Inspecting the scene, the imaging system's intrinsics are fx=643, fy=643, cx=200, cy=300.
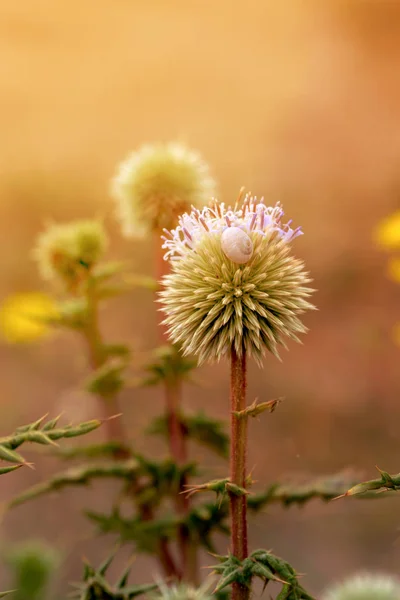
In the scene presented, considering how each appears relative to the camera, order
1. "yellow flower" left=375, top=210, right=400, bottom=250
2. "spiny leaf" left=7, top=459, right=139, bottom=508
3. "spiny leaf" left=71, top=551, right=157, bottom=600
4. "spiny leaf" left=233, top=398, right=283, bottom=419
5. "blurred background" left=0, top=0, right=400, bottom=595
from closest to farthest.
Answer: "spiny leaf" left=233, top=398, right=283, bottom=419 → "spiny leaf" left=71, top=551, right=157, bottom=600 → "spiny leaf" left=7, top=459, right=139, bottom=508 → "yellow flower" left=375, top=210, right=400, bottom=250 → "blurred background" left=0, top=0, right=400, bottom=595

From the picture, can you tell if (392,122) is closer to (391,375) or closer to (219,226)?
(391,375)

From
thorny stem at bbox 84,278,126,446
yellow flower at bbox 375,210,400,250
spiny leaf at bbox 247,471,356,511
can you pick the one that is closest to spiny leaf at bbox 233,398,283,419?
spiny leaf at bbox 247,471,356,511

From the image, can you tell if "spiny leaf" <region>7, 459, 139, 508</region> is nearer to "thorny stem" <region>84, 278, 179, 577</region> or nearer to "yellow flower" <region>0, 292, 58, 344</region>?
"thorny stem" <region>84, 278, 179, 577</region>

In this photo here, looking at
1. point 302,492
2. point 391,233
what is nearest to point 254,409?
point 302,492

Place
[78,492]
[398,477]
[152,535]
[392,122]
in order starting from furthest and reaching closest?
1. [392,122]
2. [78,492]
3. [152,535]
4. [398,477]

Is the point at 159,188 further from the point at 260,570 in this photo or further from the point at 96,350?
the point at 260,570

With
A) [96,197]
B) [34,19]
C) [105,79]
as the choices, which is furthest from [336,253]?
[34,19]
